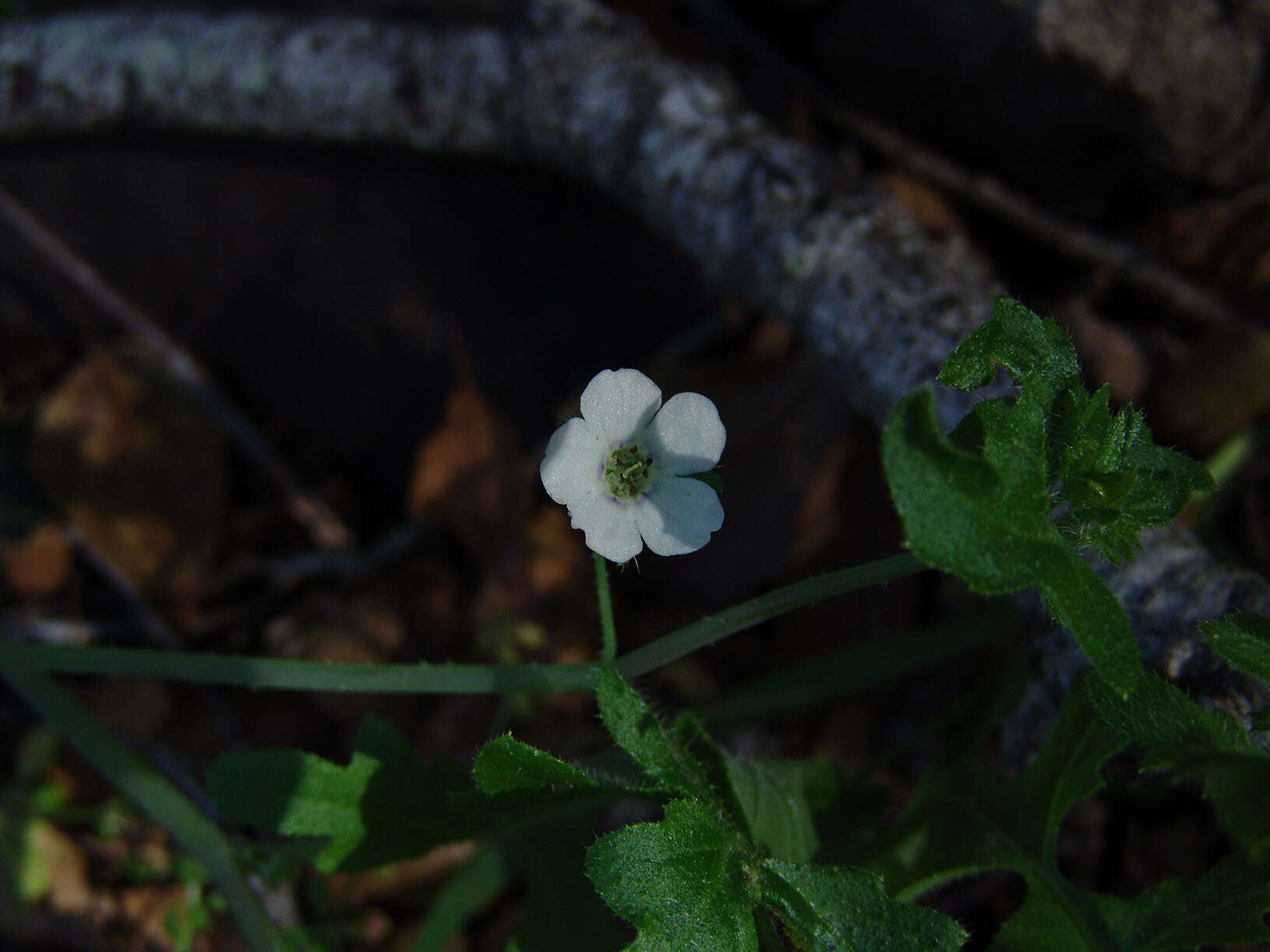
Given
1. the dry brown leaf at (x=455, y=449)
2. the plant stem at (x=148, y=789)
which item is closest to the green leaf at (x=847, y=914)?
the plant stem at (x=148, y=789)

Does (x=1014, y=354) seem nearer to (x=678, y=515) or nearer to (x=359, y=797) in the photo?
(x=678, y=515)

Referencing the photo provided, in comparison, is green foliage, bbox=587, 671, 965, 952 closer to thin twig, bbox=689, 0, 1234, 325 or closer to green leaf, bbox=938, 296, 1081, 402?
green leaf, bbox=938, 296, 1081, 402

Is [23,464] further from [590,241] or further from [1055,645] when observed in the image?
[1055,645]

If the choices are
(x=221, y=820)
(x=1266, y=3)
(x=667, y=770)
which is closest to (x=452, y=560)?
(x=221, y=820)

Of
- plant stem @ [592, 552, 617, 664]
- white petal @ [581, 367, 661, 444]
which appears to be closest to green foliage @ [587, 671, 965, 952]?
plant stem @ [592, 552, 617, 664]

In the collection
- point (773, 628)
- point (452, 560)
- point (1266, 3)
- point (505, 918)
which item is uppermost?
point (1266, 3)

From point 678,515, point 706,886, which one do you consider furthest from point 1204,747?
point 678,515

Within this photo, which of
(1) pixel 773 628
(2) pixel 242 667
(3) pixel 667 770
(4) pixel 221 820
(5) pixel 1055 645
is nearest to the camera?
(3) pixel 667 770

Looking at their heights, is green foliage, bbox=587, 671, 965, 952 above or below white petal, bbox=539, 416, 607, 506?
below
